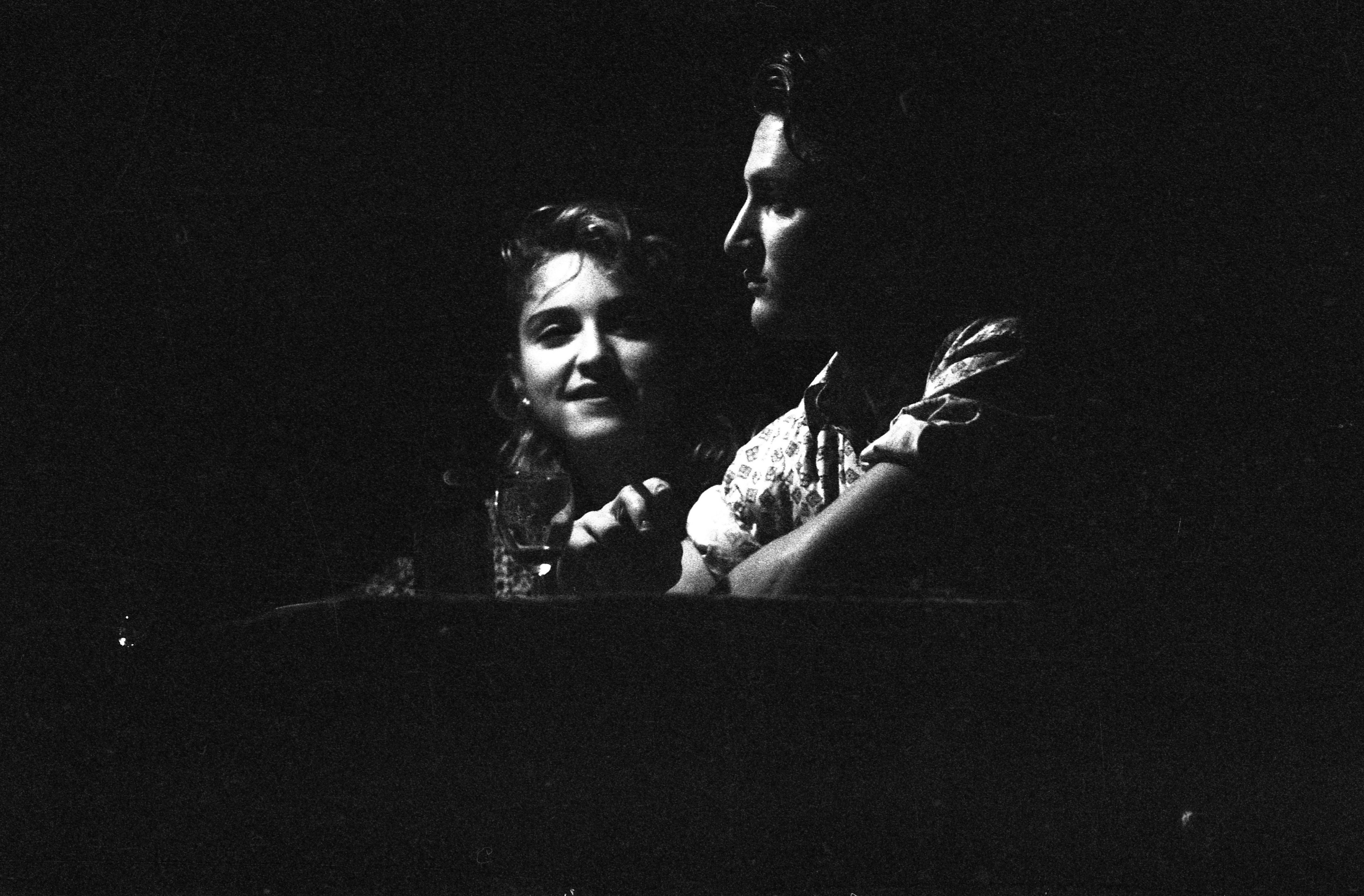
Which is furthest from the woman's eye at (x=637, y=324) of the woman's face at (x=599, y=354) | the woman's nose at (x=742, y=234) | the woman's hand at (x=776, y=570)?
the woman's hand at (x=776, y=570)

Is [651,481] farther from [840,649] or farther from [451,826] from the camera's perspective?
[451,826]

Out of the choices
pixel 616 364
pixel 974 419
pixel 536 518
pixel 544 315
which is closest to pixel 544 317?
pixel 544 315

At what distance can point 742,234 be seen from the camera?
5.56 ft

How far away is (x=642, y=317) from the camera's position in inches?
69.0

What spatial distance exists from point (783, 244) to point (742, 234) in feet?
0.16

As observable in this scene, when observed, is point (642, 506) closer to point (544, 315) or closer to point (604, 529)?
point (604, 529)

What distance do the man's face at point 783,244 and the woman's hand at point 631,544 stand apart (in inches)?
9.5

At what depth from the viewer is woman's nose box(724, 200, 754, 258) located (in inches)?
66.6

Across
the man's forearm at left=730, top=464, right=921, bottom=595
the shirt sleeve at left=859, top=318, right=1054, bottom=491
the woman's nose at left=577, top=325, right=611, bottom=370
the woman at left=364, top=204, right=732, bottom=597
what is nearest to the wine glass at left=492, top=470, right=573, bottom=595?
the woman at left=364, top=204, right=732, bottom=597

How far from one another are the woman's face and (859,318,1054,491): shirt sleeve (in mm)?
Result: 288

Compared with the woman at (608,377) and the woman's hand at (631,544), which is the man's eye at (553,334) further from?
the woman's hand at (631,544)

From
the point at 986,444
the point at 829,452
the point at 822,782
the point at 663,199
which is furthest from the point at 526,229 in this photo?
the point at 822,782

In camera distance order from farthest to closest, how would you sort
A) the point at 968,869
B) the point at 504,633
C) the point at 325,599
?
the point at 325,599 → the point at 504,633 → the point at 968,869

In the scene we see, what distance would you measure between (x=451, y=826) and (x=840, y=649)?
17.5 inches
